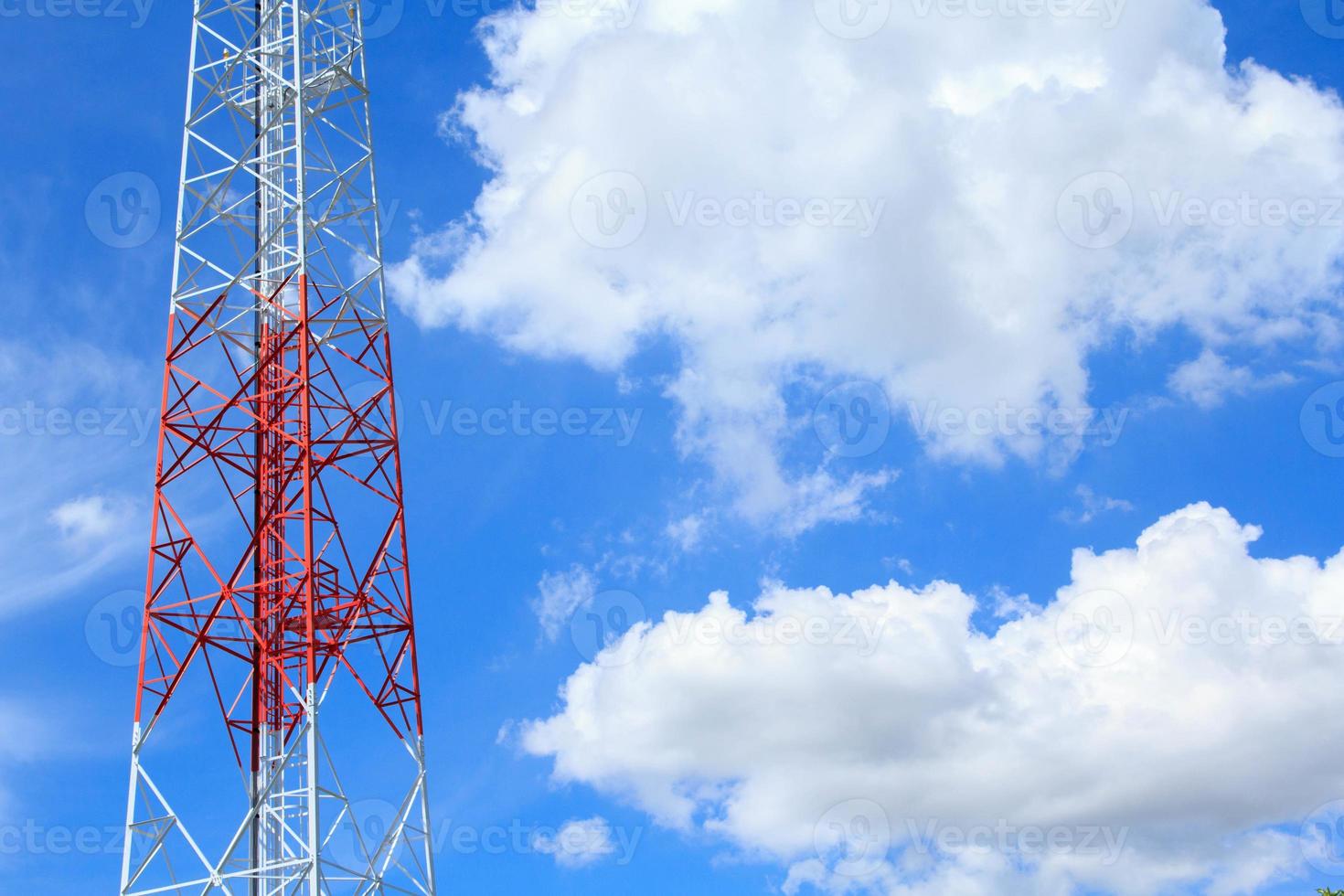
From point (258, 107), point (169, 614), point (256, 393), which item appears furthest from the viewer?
point (258, 107)

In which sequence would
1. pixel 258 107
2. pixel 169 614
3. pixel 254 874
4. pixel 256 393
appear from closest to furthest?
pixel 254 874, pixel 169 614, pixel 256 393, pixel 258 107

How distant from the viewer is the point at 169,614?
5066 centimetres

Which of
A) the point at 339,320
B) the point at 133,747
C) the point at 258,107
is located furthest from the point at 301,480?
the point at 258,107

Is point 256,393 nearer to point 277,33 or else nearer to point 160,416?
point 160,416

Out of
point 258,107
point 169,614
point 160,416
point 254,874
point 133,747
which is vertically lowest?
point 254,874

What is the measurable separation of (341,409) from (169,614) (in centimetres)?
911

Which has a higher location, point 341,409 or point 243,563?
point 341,409

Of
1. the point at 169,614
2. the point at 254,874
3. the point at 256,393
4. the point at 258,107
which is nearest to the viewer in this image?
the point at 254,874

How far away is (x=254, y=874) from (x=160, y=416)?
16262 millimetres

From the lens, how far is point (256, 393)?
5422 centimetres

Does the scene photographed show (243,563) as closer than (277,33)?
Yes

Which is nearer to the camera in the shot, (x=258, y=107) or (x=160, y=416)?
(x=160, y=416)

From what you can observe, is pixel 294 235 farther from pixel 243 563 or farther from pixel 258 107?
pixel 243 563

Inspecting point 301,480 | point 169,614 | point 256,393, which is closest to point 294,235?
point 256,393
